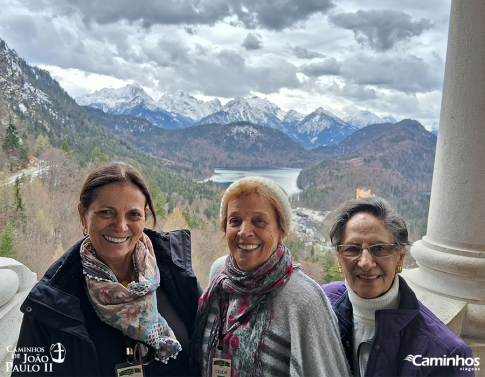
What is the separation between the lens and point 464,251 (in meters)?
2.28

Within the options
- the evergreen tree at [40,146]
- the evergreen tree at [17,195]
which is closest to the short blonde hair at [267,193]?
the evergreen tree at [17,195]

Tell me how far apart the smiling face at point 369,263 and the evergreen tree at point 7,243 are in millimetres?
5130

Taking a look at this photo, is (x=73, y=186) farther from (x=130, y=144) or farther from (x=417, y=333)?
(x=417, y=333)

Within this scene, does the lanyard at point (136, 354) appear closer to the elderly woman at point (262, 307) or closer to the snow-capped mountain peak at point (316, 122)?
the elderly woman at point (262, 307)

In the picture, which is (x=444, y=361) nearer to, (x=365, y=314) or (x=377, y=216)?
(x=365, y=314)

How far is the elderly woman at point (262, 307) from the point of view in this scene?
134 cm

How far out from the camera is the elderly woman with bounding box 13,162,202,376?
1299 millimetres

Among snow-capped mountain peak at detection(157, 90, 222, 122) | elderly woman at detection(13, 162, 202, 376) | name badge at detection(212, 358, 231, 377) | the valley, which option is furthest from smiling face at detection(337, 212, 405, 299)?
snow-capped mountain peak at detection(157, 90, 222, 122)

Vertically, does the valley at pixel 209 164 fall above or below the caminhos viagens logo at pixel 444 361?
above

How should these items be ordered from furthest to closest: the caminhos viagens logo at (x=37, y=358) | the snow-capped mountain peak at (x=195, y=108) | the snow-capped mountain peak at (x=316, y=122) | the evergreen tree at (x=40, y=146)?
1. the snow-capped mountain peak at (x=195, y=108)
2. the snow-capped mountain peak at (x=316, y=122)
3. the evergreen tree at (x=40, y=146)
4. the caminhos viagens logo at (x=37, y=358)

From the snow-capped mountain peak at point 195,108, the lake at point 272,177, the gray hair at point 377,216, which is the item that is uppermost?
the snow-capped mountain peak at point 195,108

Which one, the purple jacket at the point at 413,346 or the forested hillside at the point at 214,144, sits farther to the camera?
the forested hillside at the point at 214,144

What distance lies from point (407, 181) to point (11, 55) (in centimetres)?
1083

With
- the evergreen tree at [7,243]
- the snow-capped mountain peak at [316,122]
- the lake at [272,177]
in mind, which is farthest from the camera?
the snow-capped mountain peak at [316,122]
